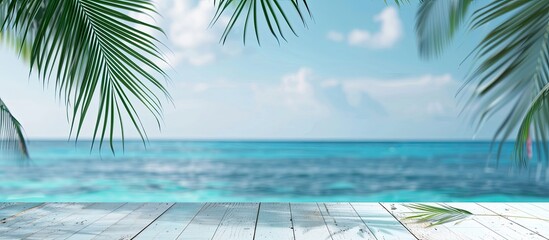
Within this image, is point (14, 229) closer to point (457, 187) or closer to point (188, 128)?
point (457, 187)

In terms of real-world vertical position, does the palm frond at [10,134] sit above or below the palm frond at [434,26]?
below

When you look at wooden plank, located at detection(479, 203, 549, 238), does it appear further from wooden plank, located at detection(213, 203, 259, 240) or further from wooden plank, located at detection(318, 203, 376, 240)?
wooden plank, located at detection(213, 203, 259, 240)

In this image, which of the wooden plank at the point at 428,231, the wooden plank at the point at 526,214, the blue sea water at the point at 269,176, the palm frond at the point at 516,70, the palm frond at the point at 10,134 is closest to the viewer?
the palm frond at the point at 516,70

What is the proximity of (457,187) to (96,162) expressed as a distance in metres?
10.0

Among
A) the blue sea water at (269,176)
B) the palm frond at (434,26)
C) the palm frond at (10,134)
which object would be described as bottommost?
the blue sea water at (269,176)

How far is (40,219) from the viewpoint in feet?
8.59

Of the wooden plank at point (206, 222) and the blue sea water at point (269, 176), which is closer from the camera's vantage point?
the wooden plank at point (206, 222)

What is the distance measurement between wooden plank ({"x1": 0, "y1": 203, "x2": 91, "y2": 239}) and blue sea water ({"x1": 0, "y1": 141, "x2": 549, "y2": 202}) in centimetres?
809

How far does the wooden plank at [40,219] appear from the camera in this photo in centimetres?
234

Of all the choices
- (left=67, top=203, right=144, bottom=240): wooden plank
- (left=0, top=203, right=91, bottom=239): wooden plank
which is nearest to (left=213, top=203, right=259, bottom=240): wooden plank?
(left=67, top=203, right=144, bottom=240): wooden plank

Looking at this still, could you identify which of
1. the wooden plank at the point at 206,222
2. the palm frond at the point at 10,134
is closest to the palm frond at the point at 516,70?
the wooden plank at the point at 206,222

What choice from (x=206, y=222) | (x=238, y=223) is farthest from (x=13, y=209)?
(x=238, y=223)

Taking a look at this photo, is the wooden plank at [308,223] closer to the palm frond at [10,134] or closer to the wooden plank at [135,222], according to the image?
the wooden plank at [135,222]

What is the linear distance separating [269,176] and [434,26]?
11697mm
